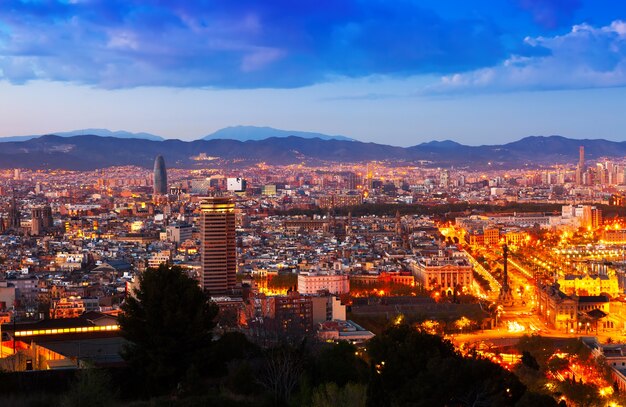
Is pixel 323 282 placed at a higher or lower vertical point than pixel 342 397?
lower

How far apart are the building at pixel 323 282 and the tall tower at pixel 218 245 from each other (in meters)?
1.90

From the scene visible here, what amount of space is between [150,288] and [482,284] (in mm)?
19702

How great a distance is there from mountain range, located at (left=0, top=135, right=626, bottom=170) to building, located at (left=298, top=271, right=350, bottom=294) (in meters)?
80.7

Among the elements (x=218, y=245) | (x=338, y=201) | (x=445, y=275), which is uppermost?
(x=218, y=245)

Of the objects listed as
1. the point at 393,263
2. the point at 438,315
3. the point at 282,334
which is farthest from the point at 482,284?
the point at 282,334

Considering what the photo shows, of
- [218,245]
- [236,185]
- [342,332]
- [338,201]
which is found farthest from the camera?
[236,185]

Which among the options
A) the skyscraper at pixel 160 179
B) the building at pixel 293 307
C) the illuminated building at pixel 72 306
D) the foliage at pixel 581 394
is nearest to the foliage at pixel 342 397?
the foliage at pixel 581 394

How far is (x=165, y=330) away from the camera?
1192 centimetres

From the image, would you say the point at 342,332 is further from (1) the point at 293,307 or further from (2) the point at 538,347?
(2) the point at 538,347

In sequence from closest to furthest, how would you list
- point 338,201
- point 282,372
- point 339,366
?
1. point 282,372
2. point 339,366
3. point 338,201

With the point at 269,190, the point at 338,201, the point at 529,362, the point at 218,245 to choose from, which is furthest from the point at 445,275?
the point at 269,190

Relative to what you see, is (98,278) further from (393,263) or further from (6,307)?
(393,263)

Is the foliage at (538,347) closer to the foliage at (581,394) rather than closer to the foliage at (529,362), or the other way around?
the foliage at (529,362)

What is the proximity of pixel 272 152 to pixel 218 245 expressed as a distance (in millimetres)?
99823
